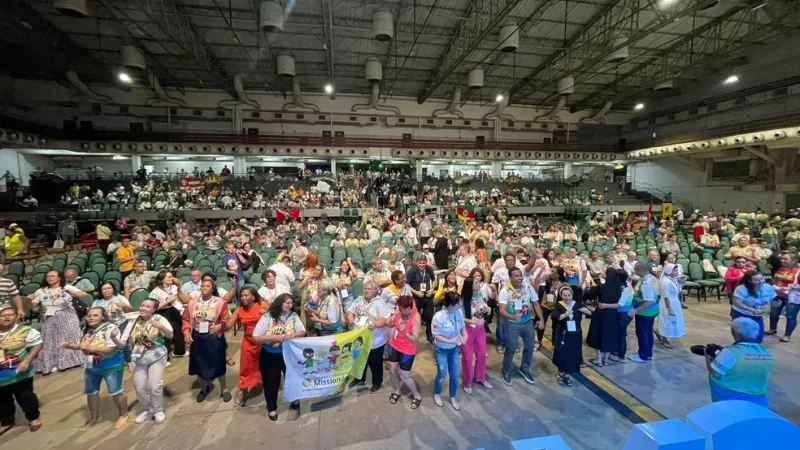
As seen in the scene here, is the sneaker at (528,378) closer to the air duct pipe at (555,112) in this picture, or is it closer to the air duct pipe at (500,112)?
the air duct pipe at (500,112)

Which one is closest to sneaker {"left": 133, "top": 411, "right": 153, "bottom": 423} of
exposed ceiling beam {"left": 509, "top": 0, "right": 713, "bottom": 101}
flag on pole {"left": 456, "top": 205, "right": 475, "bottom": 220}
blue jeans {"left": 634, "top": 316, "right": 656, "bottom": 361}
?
blue jeans {"left": 634, "top": 316, "right": 656, "bottom": 361}

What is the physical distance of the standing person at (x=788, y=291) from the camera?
572cm

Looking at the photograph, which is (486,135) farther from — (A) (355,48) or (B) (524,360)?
(B) (524,360)

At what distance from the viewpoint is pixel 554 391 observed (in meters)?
4.53

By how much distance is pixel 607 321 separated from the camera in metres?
4.99

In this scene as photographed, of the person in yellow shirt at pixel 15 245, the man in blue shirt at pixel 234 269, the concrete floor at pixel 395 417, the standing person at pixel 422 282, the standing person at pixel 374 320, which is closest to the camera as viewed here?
the concrete floor at pixel 395 417

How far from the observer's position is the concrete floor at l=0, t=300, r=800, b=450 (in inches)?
143

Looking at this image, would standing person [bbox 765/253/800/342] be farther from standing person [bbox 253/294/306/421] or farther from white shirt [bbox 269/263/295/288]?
white shirt [bbox 269/263/295/288]

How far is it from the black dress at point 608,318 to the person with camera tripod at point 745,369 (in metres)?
2.04

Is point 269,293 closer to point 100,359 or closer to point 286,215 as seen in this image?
point 100,359

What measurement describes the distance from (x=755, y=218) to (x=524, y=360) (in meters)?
19.2

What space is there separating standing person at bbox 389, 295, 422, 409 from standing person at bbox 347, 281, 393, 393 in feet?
0.44

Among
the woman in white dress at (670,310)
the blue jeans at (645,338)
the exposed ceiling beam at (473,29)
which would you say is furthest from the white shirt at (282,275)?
the exposed ceiling beam at (473,29)

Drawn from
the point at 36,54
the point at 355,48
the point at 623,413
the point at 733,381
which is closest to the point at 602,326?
the point at 623,413
